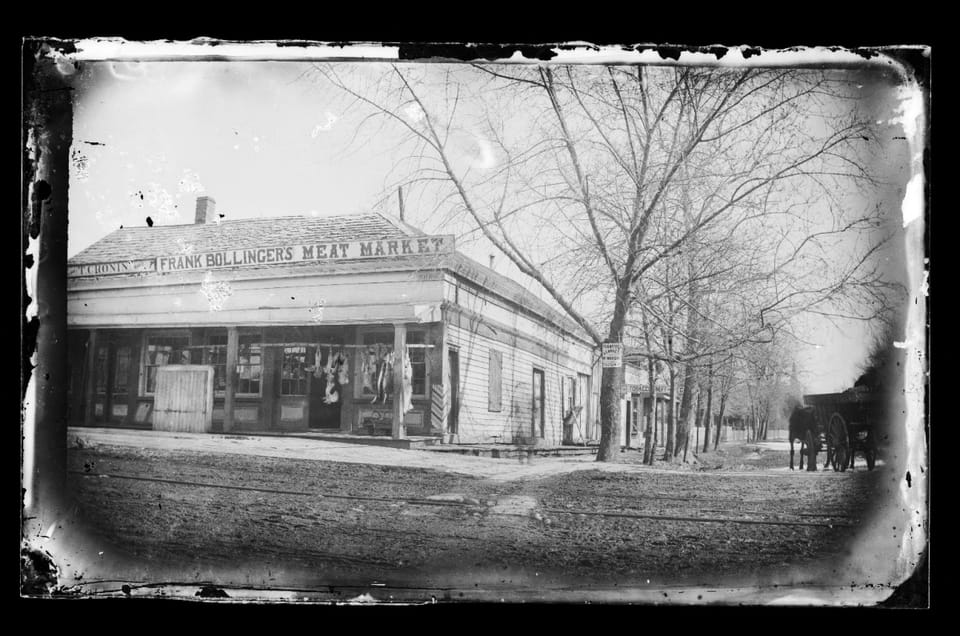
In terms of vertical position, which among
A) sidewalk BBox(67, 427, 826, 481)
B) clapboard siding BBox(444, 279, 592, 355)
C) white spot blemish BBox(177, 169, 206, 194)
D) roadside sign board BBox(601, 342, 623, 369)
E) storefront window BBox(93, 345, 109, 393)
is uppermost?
white spot blemish BBox(177, 169, 206, 194)

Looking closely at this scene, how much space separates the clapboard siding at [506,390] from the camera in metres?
6.44

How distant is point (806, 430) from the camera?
20.7 ft

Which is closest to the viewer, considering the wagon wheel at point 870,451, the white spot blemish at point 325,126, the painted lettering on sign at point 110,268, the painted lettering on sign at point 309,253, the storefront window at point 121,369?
the wagon wheel at point 870,451

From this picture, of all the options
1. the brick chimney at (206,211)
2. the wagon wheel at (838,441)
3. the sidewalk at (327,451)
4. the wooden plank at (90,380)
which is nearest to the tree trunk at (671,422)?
the sidewalk at (327,451)

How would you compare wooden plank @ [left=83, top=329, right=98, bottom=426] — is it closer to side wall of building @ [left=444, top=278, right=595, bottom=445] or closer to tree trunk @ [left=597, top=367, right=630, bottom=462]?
side wall of building @ [left=444, top=278, right=595, bottom=445]

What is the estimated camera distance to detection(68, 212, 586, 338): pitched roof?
254 inches

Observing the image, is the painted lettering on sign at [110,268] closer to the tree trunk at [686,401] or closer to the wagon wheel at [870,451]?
the tree trunk at [686,401]

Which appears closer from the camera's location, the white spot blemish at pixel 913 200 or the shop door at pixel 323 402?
the white spot blemish at pixel 913 200

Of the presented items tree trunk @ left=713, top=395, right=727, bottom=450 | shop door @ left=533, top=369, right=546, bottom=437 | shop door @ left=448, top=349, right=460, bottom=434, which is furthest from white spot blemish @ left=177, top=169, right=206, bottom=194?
tree trunk @ left=713, top=395, right=727, bottom=450

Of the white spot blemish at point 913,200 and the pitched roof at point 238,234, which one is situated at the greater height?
the white spot blemish at point 913,200

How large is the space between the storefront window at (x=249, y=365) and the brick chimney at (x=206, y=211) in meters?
0.98

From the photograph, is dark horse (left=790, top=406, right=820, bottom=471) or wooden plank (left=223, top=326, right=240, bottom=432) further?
wooden plank (left=223, top=326, right=240, bottom=432)

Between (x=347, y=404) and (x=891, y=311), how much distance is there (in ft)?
14.2

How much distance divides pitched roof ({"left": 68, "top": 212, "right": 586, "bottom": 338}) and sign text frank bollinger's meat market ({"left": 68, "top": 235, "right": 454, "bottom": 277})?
0.04 m
